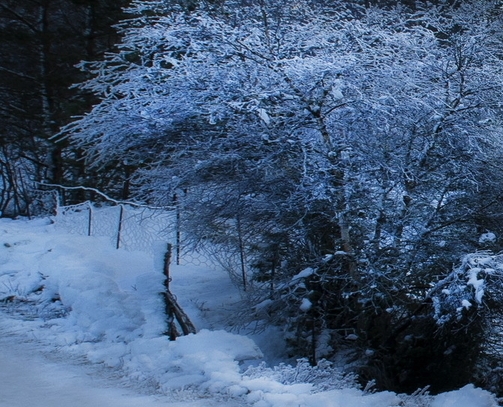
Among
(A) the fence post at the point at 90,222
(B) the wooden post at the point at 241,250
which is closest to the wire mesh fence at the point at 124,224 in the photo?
(A) the fence post at the point at 90,222

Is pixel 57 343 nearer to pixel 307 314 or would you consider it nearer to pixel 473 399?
pixel 307 314

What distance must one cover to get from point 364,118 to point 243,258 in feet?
8.44

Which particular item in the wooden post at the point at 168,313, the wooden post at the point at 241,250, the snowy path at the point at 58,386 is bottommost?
the snowy path at the point at 58,386

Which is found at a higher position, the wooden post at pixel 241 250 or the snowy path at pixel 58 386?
the wooden post at pixel 241 250

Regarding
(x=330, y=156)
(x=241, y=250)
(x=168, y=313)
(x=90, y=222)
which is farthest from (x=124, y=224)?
(x=330, y=156)

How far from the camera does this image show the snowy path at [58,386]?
495 centimetres

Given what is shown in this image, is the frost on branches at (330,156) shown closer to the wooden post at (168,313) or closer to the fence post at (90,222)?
the wooden post at (168,313)

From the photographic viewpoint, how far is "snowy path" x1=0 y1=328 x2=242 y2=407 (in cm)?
495

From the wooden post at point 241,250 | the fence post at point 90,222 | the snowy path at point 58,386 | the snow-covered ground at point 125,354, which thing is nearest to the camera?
the snowy path at point 58,386

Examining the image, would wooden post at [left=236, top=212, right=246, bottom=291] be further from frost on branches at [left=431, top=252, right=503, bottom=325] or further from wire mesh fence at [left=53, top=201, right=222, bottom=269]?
frost on branches at [left=431, top=252, right=503, bottom=325]

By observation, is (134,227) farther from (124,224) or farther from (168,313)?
(168,313)

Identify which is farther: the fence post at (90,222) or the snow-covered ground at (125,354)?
the fence post at (90,222)

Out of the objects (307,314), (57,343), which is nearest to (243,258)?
(307,314)

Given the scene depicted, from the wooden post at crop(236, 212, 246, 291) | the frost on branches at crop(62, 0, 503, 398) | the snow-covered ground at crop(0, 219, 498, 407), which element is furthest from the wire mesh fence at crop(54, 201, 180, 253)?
the wooden post at crop(236, 212, 246, 291)
